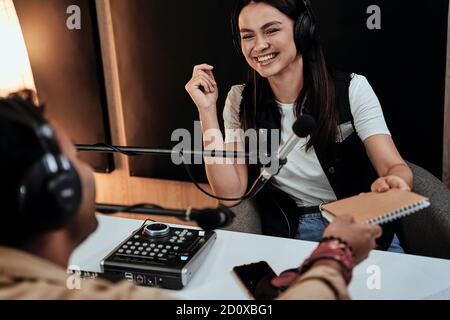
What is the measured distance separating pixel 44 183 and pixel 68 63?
79.0 inches

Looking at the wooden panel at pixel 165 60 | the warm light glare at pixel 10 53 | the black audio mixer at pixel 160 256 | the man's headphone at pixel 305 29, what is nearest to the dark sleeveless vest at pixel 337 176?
the man's headphone at pixel 305 29

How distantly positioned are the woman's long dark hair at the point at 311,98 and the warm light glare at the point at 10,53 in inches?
43.3

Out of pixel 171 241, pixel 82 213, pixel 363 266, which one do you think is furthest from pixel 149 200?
pixel 82 213

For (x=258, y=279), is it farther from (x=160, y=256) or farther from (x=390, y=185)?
(x=390, y=185)

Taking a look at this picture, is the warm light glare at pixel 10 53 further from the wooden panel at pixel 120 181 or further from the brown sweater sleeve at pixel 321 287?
the brown sweater sleeve at pixel 321 287

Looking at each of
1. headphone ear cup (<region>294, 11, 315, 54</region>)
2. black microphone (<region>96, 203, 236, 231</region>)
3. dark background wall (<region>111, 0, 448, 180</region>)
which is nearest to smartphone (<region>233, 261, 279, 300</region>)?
black microphone (<region>96, 203, 236, 231</region>)

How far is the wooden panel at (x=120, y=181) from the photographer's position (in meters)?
2.42

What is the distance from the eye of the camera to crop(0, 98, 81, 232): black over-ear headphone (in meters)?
0.57

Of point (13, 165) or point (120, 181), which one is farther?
point (120, 181)

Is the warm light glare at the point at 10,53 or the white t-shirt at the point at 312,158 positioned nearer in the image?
the white t-shirt at the point at 312,158

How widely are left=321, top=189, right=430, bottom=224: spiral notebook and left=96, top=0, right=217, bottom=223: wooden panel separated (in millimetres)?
1393

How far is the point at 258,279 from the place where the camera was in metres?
1.08

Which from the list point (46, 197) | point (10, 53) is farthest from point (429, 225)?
point (10, 53)
